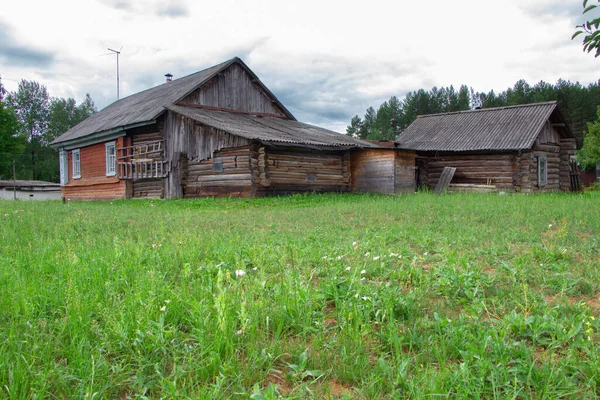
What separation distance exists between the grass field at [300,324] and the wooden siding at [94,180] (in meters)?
18.4

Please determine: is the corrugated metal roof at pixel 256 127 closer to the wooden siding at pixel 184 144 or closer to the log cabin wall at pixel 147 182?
the wooden siding at pixel 184 144

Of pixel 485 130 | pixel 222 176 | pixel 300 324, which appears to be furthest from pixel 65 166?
pixel 300 324

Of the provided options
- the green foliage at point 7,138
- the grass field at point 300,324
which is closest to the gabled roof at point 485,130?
the grass field at point 300,324

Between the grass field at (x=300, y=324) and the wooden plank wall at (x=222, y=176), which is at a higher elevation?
the wooden plank wall at (x=222, y=176)

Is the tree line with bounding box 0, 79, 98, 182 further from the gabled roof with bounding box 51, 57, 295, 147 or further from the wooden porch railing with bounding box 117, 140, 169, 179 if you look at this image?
the wooden porch railing with bounding box 117, 140, 169, 179

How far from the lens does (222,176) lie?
17.8m

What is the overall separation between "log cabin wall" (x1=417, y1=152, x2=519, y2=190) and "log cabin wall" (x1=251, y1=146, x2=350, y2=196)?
21.1 feet

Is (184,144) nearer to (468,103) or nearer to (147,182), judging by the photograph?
(147,182)

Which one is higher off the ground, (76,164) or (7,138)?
(7,138)

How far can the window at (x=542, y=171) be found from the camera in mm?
22938

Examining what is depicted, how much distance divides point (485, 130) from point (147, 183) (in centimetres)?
1808

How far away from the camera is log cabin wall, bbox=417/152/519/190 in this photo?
21.8 meters

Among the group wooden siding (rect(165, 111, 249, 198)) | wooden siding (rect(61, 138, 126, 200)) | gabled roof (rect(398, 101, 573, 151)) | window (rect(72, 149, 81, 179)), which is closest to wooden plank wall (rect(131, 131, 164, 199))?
wooden siding (rect(165, 111, 249, 198))

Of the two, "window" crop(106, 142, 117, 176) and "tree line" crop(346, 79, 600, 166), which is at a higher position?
"tree line" crop(346, 79, 600, 166)
